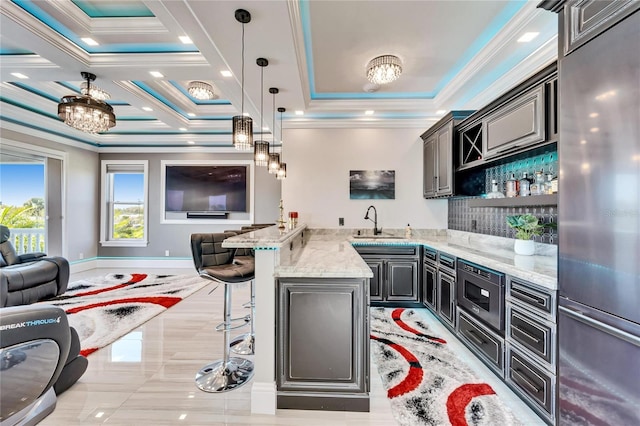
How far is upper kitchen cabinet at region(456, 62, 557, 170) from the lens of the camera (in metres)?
2.06

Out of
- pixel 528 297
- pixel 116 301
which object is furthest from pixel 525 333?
pixel 116 301

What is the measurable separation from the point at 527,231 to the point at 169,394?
338cm

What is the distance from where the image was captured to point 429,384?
82.8 inches

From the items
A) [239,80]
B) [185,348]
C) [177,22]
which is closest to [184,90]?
[239,80]

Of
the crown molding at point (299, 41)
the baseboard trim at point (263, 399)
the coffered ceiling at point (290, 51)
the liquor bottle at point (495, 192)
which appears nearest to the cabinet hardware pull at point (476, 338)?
the liquor bottle at point (495, 192)

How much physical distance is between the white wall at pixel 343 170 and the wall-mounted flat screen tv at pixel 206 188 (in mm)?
2421

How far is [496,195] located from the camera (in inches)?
120

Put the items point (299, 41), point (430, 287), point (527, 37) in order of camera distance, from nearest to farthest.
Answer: point (527, 37), point (299, 41), point (430, 287)

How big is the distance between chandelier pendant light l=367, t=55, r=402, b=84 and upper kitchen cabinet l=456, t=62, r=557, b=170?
105 centimetres

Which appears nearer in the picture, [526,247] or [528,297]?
[528,297]

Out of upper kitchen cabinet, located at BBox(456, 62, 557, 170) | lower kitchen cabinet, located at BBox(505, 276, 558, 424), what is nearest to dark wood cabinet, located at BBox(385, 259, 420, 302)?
upper kitchen cabinet, located at BBox(456, 62, 557, 170)

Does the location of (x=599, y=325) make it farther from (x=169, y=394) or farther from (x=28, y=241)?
(x=28, y=241)

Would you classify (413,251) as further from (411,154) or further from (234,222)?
(234,222)

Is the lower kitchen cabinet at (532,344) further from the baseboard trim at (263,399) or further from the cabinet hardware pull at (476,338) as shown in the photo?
Answer: the baseboard trim at (263,399)
